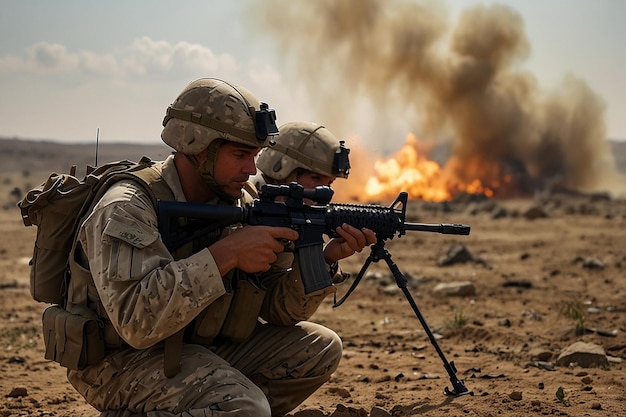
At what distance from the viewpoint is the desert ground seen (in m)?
5.22

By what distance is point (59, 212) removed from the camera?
3717 millimetres

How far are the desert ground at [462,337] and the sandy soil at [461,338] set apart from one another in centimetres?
1

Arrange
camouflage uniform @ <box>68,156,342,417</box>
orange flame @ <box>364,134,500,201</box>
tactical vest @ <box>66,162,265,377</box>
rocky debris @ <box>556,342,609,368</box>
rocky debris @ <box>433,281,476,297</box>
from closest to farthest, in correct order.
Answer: camouflage uniform @ <box>68,156,342,417</box> < tactical vest @ <box>66,162,265,377</box> < rocky debris @ <box>556,342,609,368</box> < rocky debris @ <box>433,281,476,297</box> < orange flame @ <box>364,134,500,201</box>

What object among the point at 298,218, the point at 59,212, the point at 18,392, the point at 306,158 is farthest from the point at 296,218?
the point at 18,392

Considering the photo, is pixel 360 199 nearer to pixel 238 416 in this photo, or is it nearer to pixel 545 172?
pixel 545 172

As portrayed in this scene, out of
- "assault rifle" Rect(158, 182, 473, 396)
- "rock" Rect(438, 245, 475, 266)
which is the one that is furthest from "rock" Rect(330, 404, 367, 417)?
"rock" Rect(438, 245, 475, 266)

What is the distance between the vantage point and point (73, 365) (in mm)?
3654

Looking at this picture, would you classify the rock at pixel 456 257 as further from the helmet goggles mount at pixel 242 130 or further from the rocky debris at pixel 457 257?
the helmet goggles mount at pixel 242 130

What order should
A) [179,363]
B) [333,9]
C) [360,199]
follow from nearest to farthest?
[179,363]
[360,199]
[333,9]

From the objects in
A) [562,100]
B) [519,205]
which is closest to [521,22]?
[562,100]

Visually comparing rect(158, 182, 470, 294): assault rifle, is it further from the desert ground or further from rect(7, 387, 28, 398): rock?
rect(7, 387, 28, 398): rock

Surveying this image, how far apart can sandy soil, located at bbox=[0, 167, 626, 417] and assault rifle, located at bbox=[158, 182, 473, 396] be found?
45.2 inches

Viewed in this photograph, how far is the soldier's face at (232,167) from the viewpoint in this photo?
3836 mm

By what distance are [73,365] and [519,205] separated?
25785 millimetres
